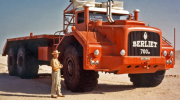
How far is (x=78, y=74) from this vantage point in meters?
8.38

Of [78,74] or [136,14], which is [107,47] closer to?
[78,74]

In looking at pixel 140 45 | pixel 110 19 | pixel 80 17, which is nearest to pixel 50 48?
pixel 80 17

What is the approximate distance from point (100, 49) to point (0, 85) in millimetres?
4266

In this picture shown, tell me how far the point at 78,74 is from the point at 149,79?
3.04 metres

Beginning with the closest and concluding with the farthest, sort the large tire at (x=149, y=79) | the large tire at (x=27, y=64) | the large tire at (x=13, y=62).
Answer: the large tire at (x=149, y=79) < the large tire at (x=27, y=64) < the large tire at (x=13, y=62)

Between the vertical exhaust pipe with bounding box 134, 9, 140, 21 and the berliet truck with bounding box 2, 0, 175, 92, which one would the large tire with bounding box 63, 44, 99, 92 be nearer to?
the berliet truck with bounding box 2, 0, 175, 92

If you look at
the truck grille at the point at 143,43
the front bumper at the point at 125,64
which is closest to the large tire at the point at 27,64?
the front bumper at the point at 125,64

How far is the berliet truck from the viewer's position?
8.09 metres

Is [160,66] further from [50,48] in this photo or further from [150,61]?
[50,48]

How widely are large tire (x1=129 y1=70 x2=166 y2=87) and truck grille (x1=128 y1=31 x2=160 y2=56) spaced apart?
4.91 ft

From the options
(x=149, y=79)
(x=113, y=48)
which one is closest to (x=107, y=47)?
(x=113, y=48)

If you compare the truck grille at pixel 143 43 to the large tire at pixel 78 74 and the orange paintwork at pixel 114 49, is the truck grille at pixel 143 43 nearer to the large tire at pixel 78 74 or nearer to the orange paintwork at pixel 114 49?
the orange paintwork at pixel 114 49

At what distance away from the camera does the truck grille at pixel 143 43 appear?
27.1 ft

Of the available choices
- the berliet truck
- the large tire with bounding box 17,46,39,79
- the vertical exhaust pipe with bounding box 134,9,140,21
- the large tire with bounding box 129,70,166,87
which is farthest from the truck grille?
the large tire with bounding box 17,46,39,79
